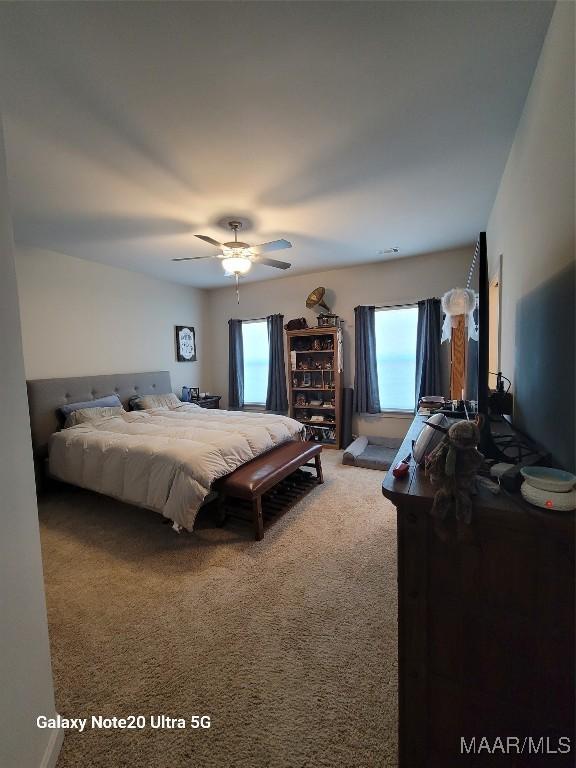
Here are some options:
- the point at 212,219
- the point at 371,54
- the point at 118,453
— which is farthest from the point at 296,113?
the point at 118,453

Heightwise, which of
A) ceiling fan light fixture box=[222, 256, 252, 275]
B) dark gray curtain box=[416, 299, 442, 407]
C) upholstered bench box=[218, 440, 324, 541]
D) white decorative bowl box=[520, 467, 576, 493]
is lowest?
upholstered bench box=[218, 440, 324, 541]

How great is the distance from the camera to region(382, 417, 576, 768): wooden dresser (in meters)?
0.79

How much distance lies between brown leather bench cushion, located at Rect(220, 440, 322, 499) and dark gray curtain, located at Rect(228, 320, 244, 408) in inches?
96.6

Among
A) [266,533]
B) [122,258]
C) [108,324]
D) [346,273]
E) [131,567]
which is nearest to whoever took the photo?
[131,567]

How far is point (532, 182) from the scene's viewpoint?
56.6 inches

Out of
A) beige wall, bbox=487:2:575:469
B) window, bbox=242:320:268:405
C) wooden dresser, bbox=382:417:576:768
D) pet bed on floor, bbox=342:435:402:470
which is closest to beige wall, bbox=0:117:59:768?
wooden dresser, bbox=382:417:576:768

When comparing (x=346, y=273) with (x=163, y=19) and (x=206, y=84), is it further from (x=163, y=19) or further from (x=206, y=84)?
(x=163, y=19)

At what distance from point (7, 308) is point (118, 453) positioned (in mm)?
1911

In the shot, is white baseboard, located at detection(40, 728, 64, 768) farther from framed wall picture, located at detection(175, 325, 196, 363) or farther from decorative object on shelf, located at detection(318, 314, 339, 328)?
framed wall picture, located at detection(175, 325, 196, 363)

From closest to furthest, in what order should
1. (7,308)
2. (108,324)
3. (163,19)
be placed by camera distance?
(7,308)
(163,19)
(108,324)

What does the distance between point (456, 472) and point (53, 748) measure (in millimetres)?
1637

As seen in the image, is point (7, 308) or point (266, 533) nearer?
point (7, 308)

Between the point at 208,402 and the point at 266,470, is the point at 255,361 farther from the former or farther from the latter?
the point at 266,470

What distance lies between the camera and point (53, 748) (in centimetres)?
108
